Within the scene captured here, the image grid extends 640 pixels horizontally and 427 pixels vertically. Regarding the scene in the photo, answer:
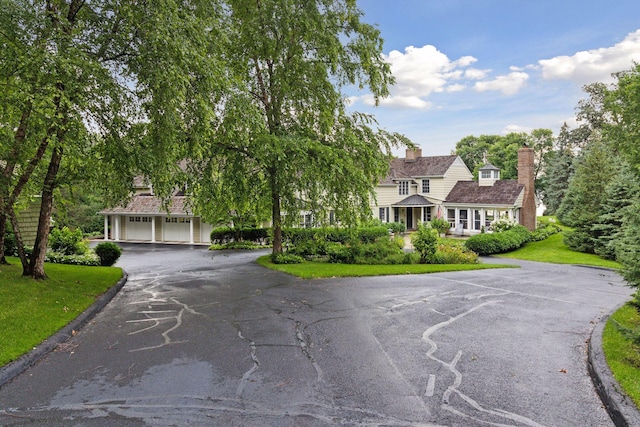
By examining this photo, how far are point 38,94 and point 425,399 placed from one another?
25.2ft

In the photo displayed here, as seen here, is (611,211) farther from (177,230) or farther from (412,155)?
(177,230)

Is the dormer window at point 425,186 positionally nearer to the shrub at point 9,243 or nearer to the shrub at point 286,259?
the shrub at point 286,259

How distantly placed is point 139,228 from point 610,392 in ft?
105

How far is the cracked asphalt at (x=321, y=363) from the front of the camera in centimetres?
434

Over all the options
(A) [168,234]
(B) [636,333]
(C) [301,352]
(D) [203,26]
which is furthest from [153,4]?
(A) [168,234]

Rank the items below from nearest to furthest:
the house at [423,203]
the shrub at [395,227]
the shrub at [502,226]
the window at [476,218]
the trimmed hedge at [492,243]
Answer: the trimmed hedge at [492,243], the shrub at [502,226], the house at [423,203], the window at [476,218], the shrub at [395,227]

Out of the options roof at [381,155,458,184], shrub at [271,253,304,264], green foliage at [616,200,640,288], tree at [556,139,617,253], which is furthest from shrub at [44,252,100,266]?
tree at [556,139,617,253]

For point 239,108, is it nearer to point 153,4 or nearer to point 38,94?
point 153,4

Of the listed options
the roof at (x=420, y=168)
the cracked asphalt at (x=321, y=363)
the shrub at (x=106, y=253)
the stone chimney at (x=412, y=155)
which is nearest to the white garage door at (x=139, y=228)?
the shrub at (x=106, y=253)

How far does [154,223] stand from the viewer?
99.9ft

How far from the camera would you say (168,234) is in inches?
1208

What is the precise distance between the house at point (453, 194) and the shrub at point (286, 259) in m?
15.6

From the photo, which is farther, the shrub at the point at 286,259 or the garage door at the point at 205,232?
the garage door at the point at 205,232

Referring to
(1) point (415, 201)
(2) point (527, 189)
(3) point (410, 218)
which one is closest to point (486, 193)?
(2) point (527, 189)
